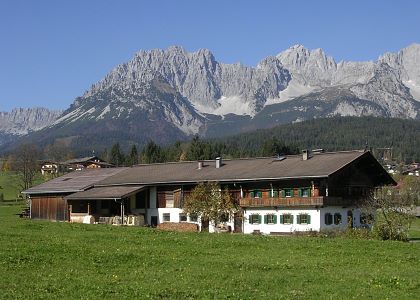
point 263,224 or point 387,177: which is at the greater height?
point 387,177

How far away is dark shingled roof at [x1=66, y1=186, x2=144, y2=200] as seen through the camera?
65.6 meters

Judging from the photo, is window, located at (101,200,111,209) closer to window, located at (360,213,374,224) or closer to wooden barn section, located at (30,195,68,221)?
wooden barn section, located at (30,195,68,221)

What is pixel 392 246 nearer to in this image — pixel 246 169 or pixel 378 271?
pixel 378 271

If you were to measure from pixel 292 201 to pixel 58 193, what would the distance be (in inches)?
1274

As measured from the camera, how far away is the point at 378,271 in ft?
82.9

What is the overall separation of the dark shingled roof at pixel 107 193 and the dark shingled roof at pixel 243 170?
1.39m

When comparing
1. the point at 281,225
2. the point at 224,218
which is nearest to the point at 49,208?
the point at 224,218

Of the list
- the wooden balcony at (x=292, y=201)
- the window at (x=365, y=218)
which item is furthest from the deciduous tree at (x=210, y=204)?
the window at (x=365, y=218)

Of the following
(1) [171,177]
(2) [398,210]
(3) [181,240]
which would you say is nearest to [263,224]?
(1) [171,177]

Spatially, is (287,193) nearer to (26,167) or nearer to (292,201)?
(292,201)

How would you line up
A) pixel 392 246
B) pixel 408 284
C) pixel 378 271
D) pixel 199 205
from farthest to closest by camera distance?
pixel 199 205 → pixel 392 246 → pixel 378 271 → pixel 408 284

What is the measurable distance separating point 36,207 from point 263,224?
3333 cm

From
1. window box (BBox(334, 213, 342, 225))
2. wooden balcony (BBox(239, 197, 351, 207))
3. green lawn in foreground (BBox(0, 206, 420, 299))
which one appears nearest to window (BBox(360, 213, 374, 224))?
wooden balcony (BBox(239, 197, 351, 207))

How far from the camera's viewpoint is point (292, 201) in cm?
5844
